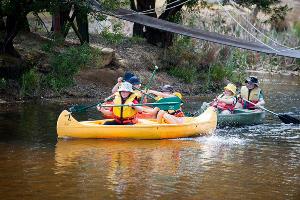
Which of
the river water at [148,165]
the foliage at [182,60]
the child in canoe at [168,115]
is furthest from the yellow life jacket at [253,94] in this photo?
the foliage at [182,60]

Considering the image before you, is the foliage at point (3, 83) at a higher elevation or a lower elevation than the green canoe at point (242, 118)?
higher

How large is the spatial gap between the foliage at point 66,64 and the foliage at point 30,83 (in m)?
0.38

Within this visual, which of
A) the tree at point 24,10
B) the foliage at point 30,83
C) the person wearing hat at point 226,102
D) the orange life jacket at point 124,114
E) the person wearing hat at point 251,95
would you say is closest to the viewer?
the orange life jacket at point 124,114

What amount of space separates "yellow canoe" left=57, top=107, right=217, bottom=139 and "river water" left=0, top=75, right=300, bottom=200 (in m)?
0.15

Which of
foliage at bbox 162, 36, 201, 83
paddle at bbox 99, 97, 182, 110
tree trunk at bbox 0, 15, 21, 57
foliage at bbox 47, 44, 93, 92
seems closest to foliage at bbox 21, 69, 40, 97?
foliage at bbox 47, 44, 93, 92

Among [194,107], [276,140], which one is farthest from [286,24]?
[276,140]

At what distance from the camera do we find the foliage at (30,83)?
55.8ft

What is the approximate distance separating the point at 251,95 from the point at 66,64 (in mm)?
4556

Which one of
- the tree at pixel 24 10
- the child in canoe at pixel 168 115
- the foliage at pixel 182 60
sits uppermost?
the tree at pixel 24 10

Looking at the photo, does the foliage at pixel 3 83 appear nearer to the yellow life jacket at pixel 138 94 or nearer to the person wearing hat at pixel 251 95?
the yellow life jacket at pixel 138 94

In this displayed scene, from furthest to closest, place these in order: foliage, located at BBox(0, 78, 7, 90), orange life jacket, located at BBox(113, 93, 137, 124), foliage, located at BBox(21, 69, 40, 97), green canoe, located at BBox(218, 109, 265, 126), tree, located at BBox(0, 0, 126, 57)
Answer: foliage, located at BBox(21, 69, 40, 97) < foliage, located at BBox(0, 78, 7, 90) < tree, located at BBox(0, 0, 126, 57) < green canoe, located at BBox(218, 109, 265, 126) < orange life jacket, located at BBox(113, 93, 137, 124)

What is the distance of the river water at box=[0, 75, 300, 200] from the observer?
8586 millimetres

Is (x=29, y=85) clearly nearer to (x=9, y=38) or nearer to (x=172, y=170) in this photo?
(x=9, y=38)

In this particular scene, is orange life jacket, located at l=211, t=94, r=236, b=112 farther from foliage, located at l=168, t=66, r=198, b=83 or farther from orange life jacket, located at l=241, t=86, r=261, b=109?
foliage, located at l=168, t=66, r=198, b=83
